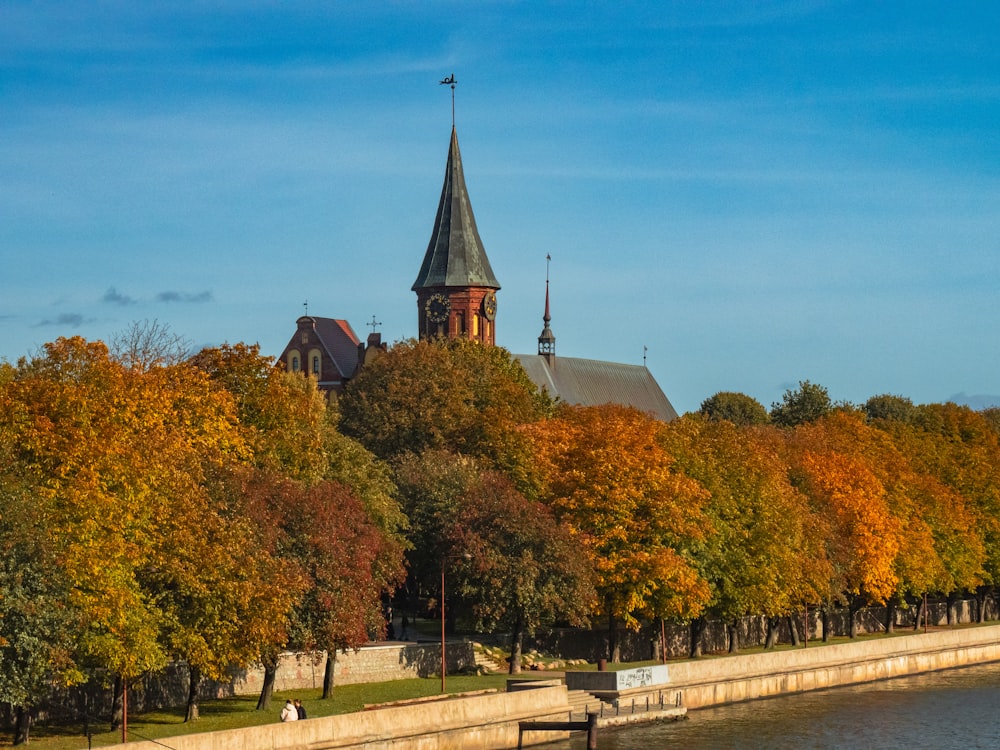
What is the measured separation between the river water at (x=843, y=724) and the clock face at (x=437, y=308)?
76.9 metres

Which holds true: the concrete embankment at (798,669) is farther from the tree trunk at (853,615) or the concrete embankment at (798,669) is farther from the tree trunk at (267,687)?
the tree trunk at (267,687)

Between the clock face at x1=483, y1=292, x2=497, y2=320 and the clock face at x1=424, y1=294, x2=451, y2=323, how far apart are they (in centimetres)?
324

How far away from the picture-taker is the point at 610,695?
194 feet

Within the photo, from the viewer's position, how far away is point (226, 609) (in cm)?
4772

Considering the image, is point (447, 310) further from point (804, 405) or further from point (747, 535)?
point (747, 535)

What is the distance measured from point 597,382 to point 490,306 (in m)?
15.1

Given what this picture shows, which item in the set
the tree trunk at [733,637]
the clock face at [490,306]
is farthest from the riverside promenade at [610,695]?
the clock face at [490,306]

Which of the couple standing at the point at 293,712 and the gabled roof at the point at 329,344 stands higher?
the gabled roof at the point at 329,344

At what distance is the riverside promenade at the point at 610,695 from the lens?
4672 centimetres

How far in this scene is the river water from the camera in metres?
55.8

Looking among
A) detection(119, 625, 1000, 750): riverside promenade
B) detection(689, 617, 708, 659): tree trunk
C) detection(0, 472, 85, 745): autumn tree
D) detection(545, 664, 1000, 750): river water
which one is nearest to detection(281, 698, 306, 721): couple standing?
detection(119, 625, 1000, 750): riverside promenade

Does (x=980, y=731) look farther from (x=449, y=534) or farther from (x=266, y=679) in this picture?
(x=266, y=679)

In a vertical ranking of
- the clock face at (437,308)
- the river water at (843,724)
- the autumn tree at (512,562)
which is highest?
the clock face at (437,308)

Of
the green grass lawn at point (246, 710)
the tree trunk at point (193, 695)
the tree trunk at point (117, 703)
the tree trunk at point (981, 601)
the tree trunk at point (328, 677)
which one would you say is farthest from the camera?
the tree trunk at point (981, 601)
